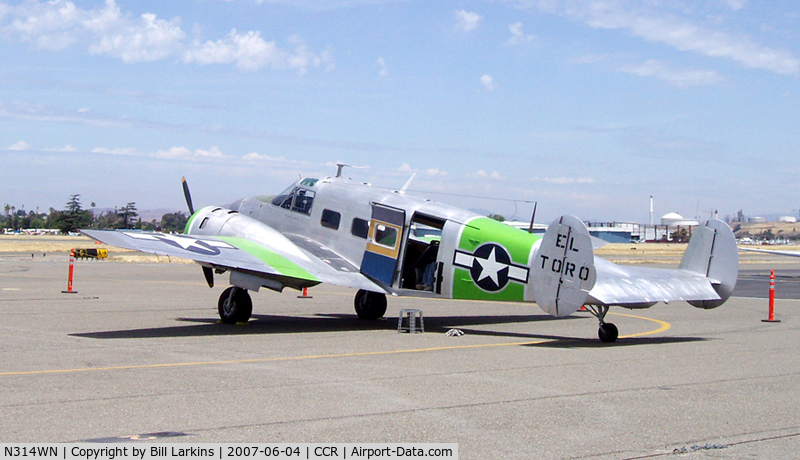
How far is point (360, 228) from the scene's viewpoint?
17359 millimetres

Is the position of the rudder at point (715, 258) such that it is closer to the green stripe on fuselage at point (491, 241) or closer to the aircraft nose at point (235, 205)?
the green stripe on fuselage at point (491, 241)

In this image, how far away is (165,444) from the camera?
655 centimetres

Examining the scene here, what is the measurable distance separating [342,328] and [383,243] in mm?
2113

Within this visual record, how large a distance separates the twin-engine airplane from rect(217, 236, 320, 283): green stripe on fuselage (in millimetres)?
25

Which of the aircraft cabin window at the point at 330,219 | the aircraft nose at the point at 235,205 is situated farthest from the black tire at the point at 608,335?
the aircraft nose at the point at 235,205

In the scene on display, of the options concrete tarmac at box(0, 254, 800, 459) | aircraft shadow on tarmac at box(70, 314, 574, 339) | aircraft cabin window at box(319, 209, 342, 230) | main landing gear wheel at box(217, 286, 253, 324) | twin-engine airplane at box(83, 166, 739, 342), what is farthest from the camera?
aircraft cabin window at box(319, 209, 342, 230)

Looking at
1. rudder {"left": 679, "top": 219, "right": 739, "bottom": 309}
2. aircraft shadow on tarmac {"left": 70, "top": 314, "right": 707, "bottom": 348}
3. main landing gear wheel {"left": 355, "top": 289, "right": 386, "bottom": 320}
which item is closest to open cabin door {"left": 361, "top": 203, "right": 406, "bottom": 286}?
aircraft shadow on tarmac {"left": 70, "top": 314, "right": 707, "bottom": 348}

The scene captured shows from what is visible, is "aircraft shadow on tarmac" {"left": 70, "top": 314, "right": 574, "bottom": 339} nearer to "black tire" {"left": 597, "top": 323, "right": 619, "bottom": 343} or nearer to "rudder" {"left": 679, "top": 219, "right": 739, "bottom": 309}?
"black tire" {"left": 597, "top": 323, "right": 619, "bottom": 343}

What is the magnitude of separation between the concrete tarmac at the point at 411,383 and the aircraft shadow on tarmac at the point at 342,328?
70 mm

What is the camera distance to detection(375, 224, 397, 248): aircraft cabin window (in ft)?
54.9

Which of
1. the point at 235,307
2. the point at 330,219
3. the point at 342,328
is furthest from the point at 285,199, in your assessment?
the point at 342,328

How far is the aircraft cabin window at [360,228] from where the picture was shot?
1723cm

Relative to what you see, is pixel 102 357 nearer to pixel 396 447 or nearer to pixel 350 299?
pixel 396 447

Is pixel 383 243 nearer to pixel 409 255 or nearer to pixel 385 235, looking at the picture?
pixel 385 235
